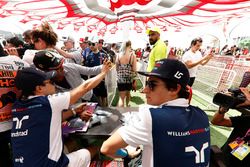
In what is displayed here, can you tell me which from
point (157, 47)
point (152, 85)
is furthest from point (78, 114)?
point (157, 47)

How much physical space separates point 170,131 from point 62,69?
5.37 ft

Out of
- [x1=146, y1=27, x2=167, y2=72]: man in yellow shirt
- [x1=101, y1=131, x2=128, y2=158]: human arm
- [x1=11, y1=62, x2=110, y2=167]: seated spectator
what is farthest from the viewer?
[x1=146, y1=27, x2=167, y2=72]: man in yellow shirt

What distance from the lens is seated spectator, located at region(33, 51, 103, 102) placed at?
184cm

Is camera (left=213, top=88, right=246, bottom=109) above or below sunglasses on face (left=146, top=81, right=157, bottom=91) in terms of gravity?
below

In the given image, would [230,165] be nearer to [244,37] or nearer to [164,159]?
[164,159]

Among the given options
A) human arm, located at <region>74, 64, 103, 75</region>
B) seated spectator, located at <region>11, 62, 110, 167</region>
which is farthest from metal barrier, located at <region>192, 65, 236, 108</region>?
seated spectator, located at <region>11, 62, 110, 167</region>

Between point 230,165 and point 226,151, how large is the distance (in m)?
0.12

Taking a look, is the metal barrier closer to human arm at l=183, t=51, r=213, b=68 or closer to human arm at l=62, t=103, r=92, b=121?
human arm at l=183, t=51, r=213, b=68

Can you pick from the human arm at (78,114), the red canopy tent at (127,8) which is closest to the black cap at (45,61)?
the human arm at (78,114)

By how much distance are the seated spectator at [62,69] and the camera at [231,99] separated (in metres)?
1.62

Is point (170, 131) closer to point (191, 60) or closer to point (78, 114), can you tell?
point (78, 114)

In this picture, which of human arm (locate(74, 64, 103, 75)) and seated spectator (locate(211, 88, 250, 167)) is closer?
seated spectator (locate(211, 88, 250, 167))

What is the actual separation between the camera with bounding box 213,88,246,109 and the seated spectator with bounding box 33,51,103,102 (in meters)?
1.62

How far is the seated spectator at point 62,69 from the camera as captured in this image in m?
1.84
